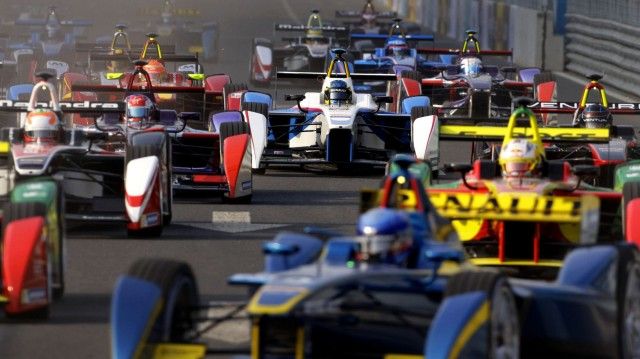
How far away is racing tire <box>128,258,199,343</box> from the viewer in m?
10.9

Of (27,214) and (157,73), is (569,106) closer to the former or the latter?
(157,73)

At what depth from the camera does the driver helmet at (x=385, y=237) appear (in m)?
11.0

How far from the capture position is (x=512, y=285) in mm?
11469

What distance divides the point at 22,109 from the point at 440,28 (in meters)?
47.1

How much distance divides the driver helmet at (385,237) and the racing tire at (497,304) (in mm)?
691

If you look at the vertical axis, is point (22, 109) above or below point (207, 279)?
above

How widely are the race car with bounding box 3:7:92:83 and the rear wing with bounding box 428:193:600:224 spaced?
22.1 m

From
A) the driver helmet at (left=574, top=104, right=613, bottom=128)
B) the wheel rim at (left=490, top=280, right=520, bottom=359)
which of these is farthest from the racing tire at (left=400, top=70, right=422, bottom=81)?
the wheel rim at (left=490, top=280, right=520, bottom=359)

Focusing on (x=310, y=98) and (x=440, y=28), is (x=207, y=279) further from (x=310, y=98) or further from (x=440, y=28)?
(x=440, y=28)

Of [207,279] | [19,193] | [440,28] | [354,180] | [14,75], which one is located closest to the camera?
[19,193]

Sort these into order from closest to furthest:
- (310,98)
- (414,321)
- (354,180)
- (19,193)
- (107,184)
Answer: (414,321) < (19,193) < (107,184) < (354,180) < (310,98)

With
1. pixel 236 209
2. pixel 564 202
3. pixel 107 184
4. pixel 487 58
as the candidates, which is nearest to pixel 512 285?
pixel 564 202

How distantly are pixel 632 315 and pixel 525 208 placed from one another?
2616 millimetres

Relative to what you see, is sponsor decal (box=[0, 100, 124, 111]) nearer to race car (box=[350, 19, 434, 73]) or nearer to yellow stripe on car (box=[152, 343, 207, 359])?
yellow stripe on car (box=[152, 343, 207, 359])
